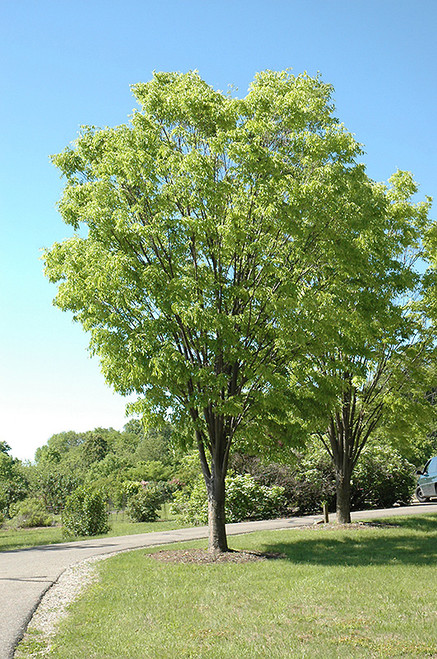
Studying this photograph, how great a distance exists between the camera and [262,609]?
7223 mm

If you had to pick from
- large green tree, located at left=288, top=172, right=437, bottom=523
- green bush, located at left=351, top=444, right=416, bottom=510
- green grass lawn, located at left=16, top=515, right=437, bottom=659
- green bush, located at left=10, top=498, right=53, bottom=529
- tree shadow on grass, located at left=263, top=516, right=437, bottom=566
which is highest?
large green tree, located at left=288, top=172, right=437, bottom=523

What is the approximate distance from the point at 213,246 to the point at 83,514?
35.7 feet

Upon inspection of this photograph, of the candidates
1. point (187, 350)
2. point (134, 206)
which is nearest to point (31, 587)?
point (187, 350)

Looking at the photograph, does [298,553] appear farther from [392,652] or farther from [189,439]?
[392,652]

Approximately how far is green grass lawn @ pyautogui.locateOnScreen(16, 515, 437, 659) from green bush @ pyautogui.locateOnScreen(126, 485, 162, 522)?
11.9 metres

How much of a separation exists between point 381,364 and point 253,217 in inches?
279

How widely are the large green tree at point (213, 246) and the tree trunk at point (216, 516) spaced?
0.03 metres

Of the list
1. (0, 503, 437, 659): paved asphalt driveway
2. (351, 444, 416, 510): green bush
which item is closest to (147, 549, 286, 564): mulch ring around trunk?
(0, 503, 437, 659): paved asphalt driveway

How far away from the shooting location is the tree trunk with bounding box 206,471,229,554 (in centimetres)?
1188

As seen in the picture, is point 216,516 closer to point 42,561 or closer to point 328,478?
point 42,561

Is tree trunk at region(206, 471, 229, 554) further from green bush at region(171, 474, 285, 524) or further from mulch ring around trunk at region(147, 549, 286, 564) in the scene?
green bush at region(171, 474, 285, 524)

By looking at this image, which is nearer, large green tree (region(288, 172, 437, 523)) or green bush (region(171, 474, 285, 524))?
large green tree (region(288, 172, 437, 523))

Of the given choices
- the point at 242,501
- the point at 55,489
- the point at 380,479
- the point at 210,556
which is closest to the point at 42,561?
the point at 210,556

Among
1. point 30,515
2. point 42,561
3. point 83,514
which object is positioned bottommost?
point 42,561
